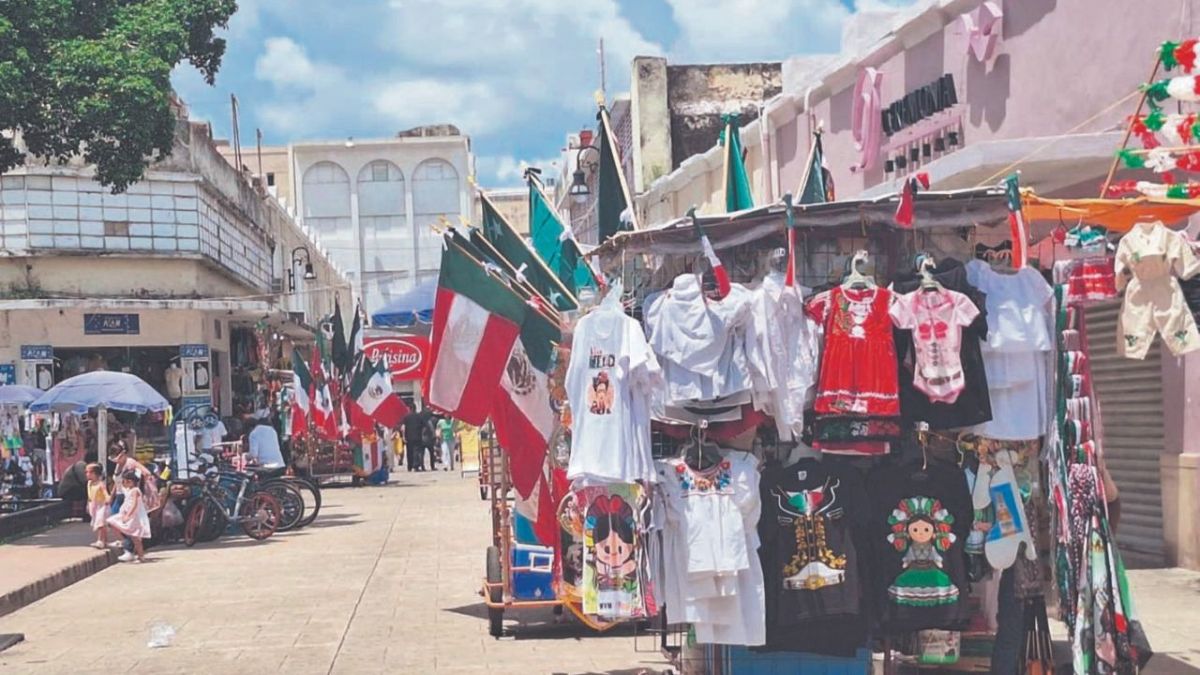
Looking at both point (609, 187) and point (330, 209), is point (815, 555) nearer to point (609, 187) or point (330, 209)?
point (609, 187)

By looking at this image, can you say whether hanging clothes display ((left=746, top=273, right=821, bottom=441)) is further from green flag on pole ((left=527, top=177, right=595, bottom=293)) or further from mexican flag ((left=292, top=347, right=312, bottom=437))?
mexican flag ((left=292, top=347, right=312, bottom=437))

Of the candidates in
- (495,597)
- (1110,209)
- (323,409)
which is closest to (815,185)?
(1110,209)

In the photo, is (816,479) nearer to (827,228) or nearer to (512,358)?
(827,228)

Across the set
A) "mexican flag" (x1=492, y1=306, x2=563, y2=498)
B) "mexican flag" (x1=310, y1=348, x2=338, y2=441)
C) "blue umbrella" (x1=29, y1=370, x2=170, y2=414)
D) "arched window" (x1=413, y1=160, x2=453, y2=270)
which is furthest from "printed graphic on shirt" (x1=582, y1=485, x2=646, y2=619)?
"arched window" (x1=413, y1=160, x2=453, y2=270)

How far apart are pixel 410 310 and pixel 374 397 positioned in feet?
25.9

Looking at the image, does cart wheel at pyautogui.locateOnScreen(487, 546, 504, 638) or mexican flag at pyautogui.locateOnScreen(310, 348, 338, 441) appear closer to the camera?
cart wheel at pyautogui.locateOnScreen(487, 546, 504, 638)

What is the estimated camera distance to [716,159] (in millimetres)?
24594

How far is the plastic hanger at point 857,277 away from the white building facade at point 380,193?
199 ft

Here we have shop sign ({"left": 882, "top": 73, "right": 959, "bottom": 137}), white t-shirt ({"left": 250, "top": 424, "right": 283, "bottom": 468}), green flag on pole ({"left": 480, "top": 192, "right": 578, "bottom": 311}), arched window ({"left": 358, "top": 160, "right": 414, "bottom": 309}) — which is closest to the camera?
green flag on pole ({"left": 480, "top": 192, "right": 578, "bottom": 311})

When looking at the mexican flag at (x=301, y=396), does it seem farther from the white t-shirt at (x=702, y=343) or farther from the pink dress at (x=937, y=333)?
the pink dress at (x=937, y=333)

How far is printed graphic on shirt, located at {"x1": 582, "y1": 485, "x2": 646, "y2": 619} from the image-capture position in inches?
277

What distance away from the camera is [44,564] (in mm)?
15773

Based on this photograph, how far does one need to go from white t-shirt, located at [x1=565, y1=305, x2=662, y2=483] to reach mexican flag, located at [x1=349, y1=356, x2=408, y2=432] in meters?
19.3

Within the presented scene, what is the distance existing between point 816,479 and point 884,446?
396mm
